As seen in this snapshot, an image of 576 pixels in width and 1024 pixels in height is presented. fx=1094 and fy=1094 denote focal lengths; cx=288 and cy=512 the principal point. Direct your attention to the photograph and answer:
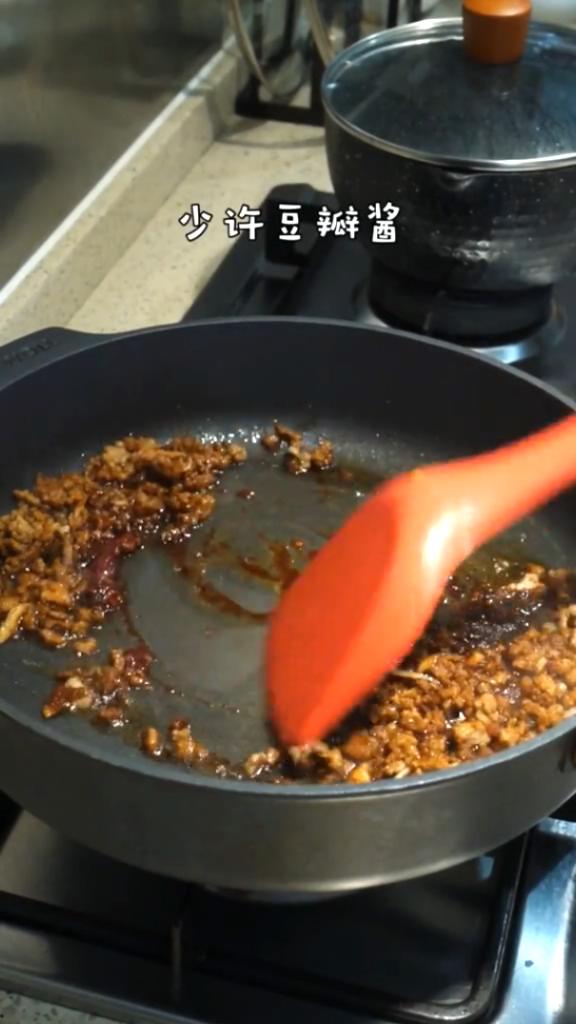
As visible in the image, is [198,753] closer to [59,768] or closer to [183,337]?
[59,768]

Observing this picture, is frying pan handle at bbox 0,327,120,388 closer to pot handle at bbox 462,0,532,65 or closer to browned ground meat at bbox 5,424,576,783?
browned ground meat at bbox 5,424,576,783

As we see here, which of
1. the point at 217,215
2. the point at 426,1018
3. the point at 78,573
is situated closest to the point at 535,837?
the point at 426,1018

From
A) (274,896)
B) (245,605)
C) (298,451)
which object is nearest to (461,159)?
(298,451)

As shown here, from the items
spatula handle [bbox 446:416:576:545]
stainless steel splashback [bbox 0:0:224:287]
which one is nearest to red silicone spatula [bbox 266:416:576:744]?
spatula handle [bbox 446:416:576:545]

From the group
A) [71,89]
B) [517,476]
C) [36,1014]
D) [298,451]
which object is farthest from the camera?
[71,89]

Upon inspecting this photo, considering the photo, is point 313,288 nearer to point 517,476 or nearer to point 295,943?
point 517,476

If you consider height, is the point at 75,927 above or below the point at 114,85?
below
